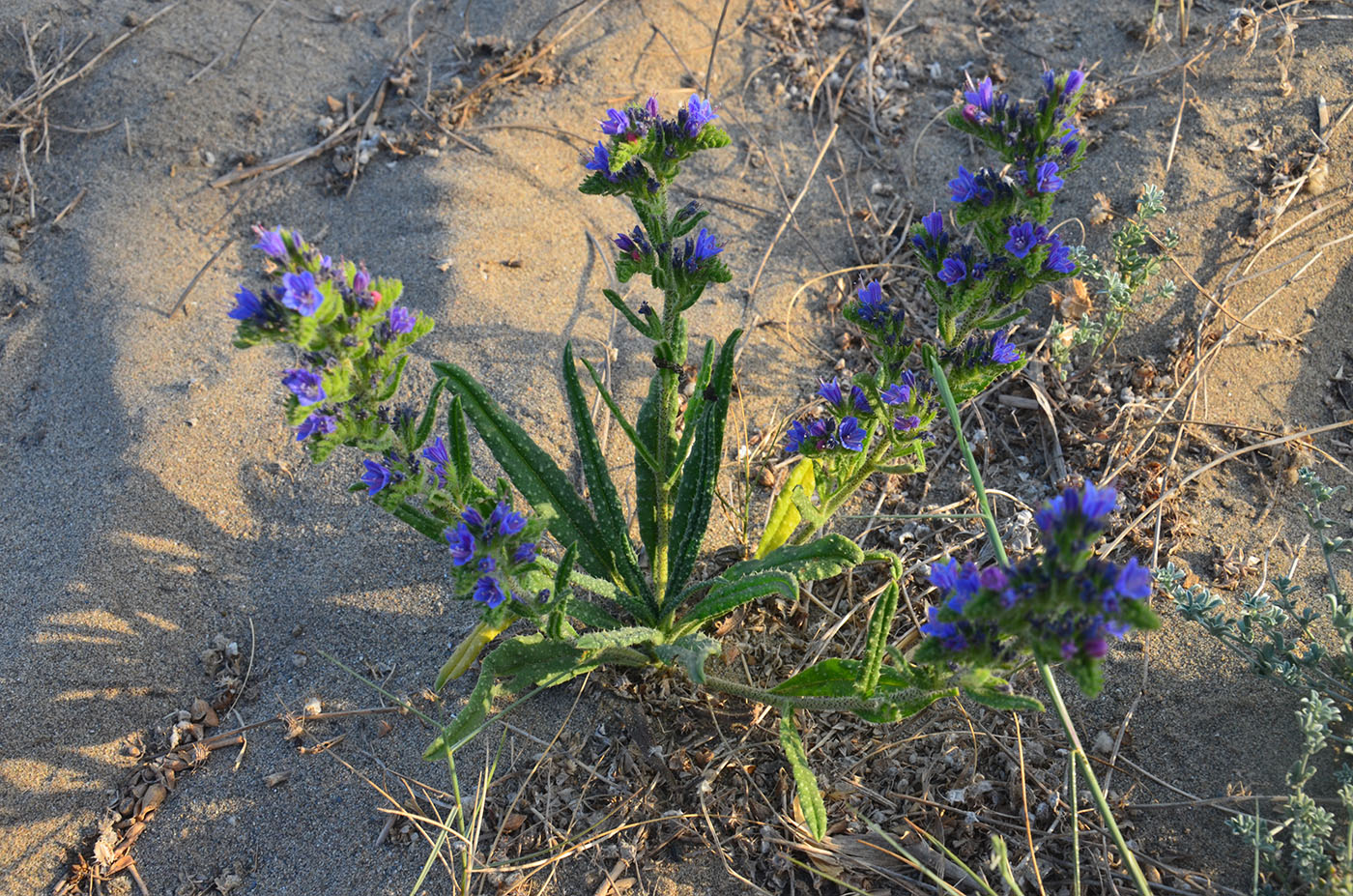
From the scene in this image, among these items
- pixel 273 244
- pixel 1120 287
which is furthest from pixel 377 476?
pixel 1120 287

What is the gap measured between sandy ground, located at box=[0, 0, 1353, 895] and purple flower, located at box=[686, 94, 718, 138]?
1505 mm

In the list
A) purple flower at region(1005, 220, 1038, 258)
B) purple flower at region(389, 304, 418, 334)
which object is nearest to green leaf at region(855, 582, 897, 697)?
purple flower at region(1005, 220, 1038, 258)

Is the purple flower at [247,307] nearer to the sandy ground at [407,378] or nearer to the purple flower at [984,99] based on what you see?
the sandy ground at [407,378]

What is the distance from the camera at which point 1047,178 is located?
2.39 metres

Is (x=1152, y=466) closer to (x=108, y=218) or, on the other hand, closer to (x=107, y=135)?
(x=108, y=218)

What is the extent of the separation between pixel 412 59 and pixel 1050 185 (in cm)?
366

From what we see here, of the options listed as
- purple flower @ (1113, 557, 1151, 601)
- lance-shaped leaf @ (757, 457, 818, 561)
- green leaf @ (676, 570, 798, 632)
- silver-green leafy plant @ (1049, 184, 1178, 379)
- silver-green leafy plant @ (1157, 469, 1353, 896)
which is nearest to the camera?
purple flower @ (1113, 557, 1151, 601)

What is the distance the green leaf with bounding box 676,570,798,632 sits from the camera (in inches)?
101

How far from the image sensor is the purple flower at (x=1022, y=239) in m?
2.40

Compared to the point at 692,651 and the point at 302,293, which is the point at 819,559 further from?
the point at 302,293

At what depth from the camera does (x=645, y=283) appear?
422 cm

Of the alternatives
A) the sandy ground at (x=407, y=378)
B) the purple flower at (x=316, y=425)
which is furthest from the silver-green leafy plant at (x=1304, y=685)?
the purple flower at (x=316, y=425)

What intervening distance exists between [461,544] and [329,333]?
22.8 inches

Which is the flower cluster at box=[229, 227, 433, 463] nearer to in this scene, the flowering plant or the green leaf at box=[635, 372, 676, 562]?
the flowering plant
